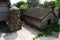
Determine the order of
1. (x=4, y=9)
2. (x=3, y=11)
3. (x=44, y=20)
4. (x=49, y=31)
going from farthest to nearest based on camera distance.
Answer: (x=4, y=9), (x=3, y=11), (x=44, y=20), (x=49, y=31)

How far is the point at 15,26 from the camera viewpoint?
15.9 m

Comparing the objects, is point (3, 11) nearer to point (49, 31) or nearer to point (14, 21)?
point (14, 21)

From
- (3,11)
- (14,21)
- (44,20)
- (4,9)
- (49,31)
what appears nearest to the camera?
(49,31)

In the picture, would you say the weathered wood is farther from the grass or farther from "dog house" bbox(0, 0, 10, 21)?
the grass

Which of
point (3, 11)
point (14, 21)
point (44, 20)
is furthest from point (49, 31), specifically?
point (3, 11)

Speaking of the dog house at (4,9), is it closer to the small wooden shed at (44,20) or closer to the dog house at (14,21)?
the dog house at (14,21)

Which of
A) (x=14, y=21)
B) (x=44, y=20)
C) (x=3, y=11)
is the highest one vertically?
(x=3, y=11)

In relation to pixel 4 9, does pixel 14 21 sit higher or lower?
lower

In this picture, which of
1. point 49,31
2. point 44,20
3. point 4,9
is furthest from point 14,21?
point 49,31

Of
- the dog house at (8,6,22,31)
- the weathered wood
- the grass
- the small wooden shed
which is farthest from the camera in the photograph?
the weathered wood

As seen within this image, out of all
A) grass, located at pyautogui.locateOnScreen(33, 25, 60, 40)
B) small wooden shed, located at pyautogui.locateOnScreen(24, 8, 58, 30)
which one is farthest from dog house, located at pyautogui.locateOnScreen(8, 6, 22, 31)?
grass, located at pyautogui.locateOnScreen(33, 25, 60, 40)

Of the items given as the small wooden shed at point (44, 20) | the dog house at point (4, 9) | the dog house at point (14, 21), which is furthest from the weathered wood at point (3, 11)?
the small wooden shed at point (44, 20)

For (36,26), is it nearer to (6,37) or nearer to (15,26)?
(15,26)

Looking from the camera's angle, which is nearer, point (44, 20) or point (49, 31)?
point (49, 31)
